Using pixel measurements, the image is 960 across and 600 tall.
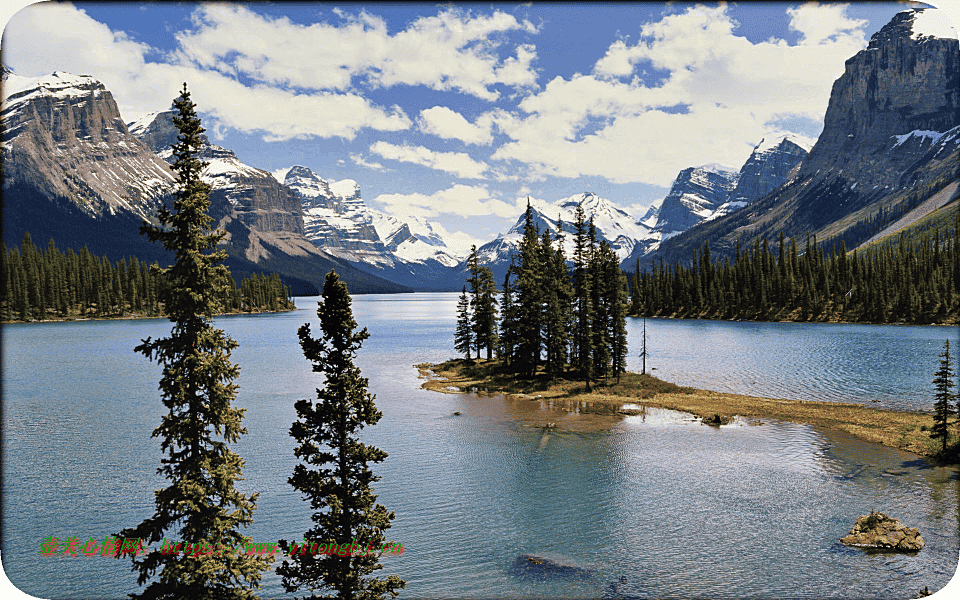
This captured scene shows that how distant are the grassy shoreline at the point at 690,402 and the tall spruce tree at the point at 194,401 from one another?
52004mm

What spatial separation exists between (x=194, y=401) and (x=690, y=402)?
205 feet

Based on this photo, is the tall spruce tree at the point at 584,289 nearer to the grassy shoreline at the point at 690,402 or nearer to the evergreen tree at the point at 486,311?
the grassy shoreline at the point at 690,402

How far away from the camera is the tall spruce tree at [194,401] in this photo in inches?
699

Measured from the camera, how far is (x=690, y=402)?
68500mm

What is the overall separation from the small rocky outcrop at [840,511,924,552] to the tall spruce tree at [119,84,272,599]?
30.7 meters

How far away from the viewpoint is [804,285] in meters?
187

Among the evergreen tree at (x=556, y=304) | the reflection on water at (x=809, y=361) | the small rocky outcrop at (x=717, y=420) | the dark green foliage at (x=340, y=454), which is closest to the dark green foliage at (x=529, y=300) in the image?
the evergreen tree at (x=556, y=304)

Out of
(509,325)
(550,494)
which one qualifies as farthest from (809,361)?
(550,494)

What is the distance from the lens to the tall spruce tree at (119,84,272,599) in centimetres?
1775

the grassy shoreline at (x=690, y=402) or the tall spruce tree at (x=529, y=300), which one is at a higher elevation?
the tall spruce tree at (x=529, y=300)

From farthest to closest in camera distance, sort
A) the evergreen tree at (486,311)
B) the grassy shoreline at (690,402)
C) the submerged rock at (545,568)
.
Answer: the evergreen tree at (486,311)
the grassy shoreline at (690,402)
the submerged rock at (545,568)

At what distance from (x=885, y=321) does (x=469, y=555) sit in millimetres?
183212

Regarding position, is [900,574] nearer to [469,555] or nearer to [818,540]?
[818,540]

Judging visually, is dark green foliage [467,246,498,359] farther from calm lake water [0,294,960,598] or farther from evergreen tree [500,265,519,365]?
calm lake water [0,294,960,598]
